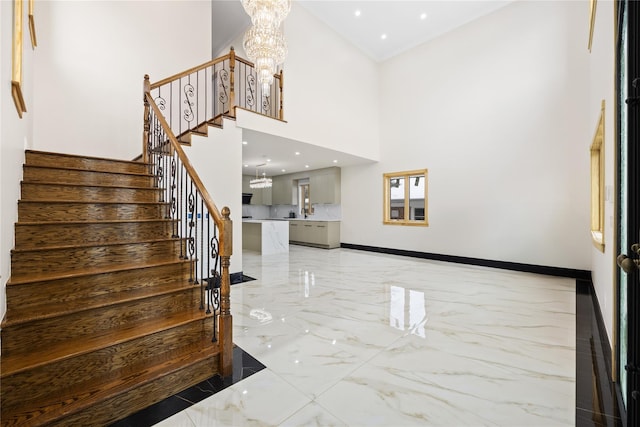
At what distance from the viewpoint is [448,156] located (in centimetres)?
629

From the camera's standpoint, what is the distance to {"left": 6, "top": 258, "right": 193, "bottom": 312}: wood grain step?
1879mm

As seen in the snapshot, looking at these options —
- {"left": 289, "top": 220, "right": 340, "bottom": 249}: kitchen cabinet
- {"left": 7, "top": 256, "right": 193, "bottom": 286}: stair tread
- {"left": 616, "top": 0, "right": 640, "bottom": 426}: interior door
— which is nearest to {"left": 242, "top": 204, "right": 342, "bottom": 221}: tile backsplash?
{"left": 289, "top": 220, "right": 340, "bottom": 249}: kitchen cabinet

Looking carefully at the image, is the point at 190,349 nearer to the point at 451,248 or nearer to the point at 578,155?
the point at 451,248

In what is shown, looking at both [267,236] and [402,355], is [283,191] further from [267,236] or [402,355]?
[402,355]

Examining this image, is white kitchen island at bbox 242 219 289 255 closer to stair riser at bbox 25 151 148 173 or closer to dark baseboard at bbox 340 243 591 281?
dark baseboard at bbox 340 243 591 281

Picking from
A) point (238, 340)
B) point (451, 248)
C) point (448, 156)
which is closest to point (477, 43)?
point (448, 156)

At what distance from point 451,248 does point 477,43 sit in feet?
14.7

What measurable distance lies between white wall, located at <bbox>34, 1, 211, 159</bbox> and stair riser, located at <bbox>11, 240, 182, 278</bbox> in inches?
116

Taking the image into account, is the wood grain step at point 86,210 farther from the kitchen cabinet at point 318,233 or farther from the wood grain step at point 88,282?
the kitchen cabinet at point 318,233

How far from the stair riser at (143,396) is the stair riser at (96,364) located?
19 cm

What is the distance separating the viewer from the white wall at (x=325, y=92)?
218 inches

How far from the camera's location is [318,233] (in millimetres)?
8680
